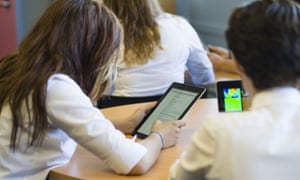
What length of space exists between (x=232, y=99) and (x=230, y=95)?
2cm

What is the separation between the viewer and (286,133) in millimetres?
1096

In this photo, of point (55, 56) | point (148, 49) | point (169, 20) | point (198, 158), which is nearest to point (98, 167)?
point (55, 56)

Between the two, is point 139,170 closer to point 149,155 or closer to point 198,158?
point 149,155

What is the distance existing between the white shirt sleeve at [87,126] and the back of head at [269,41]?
496 mm

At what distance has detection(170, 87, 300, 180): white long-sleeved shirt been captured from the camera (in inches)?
42.9

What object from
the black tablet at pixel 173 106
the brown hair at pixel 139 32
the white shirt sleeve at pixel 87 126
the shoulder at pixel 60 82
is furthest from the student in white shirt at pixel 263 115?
Result: the brown hair at pixel 139 32

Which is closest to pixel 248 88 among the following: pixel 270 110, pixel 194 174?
pixel 270 110

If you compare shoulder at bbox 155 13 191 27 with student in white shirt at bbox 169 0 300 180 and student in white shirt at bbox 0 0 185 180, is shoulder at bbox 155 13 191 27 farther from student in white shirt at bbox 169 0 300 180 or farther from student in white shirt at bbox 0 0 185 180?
student in white shirt at bbox 169 0 300 180

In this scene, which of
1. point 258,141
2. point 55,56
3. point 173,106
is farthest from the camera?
point 173,106

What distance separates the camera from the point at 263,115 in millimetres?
1121

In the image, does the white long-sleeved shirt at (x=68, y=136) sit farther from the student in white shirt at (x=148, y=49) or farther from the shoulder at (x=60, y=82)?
the student in white shirt at (x=148, y=49)

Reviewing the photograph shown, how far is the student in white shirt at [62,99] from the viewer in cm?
153

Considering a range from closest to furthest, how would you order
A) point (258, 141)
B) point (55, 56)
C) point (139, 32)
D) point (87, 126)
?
point (258, 141)
point (87, 126)
point (55, 56)
point (139, 32)

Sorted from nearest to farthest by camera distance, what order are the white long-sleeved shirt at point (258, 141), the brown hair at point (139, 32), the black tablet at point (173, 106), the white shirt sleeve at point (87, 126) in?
1. the white long-sleeved shirt at point (258, 141)
2. the white shirt sleeve at point (87, 126)
3. the black tablet at point (173, 106)
4. the brown hair at point (139, 32)
